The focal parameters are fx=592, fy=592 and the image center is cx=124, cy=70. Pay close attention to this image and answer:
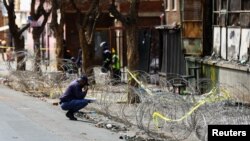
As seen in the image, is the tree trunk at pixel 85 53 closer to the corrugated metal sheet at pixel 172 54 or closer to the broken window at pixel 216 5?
the corrugated metal sheet at pixel 172 54

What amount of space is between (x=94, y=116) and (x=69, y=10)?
2805cm

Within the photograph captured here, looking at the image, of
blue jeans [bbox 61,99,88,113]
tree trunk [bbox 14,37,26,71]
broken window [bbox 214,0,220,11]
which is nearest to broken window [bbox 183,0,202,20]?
broken window [bbox 214,0,220,11]

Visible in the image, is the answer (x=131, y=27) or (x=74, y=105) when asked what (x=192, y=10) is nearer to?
(x=131, y=27)

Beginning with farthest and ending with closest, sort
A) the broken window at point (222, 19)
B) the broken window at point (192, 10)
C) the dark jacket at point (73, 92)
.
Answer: the broken window at point (192, 10), the broken window at point (222, 19), the dark jacket at point (73, 92)

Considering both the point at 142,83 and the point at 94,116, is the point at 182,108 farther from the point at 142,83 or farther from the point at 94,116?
the point at 142,83

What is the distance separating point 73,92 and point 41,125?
6.03 feet

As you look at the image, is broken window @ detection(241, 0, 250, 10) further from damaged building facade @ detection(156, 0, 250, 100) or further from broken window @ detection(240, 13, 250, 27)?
broken window @ detection(240, 13, 250, 27)

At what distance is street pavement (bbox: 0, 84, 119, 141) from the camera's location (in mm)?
12750

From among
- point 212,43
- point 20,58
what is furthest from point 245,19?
point 20,58

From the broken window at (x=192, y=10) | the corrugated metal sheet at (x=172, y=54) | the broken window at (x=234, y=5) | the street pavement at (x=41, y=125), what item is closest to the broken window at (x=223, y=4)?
the broken window at (x=234, y=5)

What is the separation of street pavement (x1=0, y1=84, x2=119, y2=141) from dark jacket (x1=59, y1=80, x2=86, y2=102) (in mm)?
567

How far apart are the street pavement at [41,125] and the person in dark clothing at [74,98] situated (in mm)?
291

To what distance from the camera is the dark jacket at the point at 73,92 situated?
15.9 m

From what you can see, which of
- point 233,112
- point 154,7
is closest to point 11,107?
point 233,112
